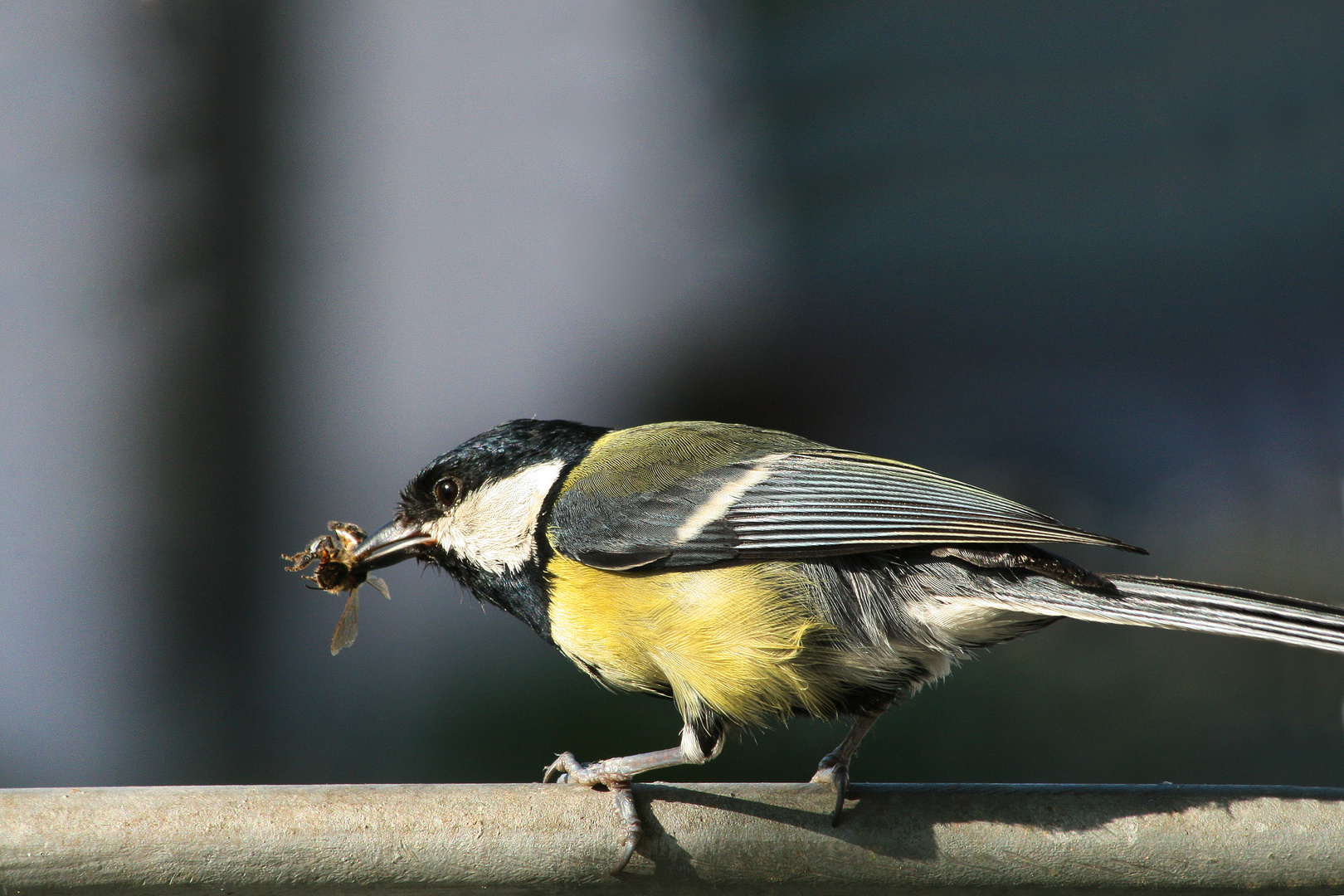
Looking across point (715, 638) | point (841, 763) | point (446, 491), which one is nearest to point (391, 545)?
point (446, 491)

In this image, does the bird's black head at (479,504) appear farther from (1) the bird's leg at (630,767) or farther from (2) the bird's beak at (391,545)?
(1) the bird's leg at (630,767)

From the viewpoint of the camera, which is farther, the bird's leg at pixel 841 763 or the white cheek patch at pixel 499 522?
the white cheek patch at pixel 499 522

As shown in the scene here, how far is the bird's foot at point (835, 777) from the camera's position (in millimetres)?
1169

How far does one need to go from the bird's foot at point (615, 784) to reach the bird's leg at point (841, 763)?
231 mm

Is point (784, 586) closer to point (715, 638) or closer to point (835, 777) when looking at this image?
point (715, 638)

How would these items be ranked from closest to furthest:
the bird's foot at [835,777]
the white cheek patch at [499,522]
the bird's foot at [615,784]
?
the bird's foot at [615,784], the bird's foot at [835,777], the white cheek patch at [499,522]

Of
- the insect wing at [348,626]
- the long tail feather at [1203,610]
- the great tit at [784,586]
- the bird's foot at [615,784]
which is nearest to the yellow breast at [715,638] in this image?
the great tit at [784,586]

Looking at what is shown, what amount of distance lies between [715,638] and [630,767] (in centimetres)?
20

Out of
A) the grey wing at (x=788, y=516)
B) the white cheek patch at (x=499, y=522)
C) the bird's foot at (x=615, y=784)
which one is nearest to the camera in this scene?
the bird's foot at (x=615, y=784)

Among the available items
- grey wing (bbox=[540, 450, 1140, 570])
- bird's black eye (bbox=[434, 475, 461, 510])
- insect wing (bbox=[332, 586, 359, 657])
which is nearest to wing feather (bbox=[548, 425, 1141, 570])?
grey wing (bbox=[540, 450, 1140, 570])

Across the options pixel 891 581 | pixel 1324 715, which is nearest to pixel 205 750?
pixel 891 581

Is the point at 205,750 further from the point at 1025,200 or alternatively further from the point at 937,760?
the point at 1025,200

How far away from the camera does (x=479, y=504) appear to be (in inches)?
61.4

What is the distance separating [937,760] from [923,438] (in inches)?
45.7
